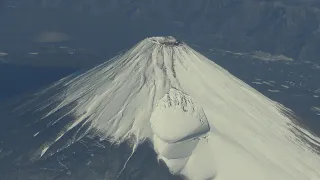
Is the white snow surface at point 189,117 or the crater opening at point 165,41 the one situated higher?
the crater opening at point 165,41

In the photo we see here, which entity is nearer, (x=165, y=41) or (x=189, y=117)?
(x=189, y=117)

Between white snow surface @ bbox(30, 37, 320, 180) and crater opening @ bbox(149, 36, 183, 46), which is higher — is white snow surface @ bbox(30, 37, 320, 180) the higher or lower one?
the lower one

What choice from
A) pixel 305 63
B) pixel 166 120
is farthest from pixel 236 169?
pixel 305 63

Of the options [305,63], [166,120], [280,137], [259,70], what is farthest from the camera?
[305,63]

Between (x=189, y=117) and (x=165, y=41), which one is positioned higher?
(x=165, y=41)

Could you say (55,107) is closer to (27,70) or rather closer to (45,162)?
(45,162)

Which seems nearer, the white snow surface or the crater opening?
the white snow surface

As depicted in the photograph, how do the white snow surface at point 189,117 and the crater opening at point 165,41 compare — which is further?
the crater opening at point 165,41

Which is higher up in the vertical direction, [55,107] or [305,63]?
[55,107]
